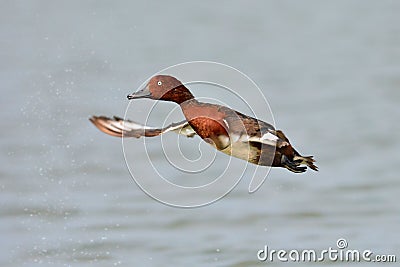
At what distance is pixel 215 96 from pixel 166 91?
14.9ft

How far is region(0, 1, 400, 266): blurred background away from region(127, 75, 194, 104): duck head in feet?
7.70

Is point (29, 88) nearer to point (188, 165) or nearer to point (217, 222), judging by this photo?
point (188, 165)

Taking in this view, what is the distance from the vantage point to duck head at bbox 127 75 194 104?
4.89 m

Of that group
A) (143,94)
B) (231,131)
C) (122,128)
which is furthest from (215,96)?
(231,131)

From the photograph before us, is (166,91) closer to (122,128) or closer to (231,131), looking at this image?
(231,131)

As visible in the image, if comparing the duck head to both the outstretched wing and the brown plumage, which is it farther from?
the outstretched wing

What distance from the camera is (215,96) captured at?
945 centimetres

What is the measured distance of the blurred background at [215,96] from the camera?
301 inches

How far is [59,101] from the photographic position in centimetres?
1062

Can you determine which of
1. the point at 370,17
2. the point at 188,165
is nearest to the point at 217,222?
the point at 188,165

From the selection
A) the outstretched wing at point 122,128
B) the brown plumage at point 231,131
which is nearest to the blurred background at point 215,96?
the outstretched wing at point 122,128

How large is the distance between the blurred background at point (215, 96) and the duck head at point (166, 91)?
2.35m

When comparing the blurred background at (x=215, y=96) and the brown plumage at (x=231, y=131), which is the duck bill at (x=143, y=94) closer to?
the brown plumage at (x=231, y=131)

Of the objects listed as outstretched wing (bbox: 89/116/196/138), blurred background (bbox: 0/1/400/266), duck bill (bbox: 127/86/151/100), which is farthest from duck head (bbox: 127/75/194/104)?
blurred background (bbox: 0/1/400/266)
